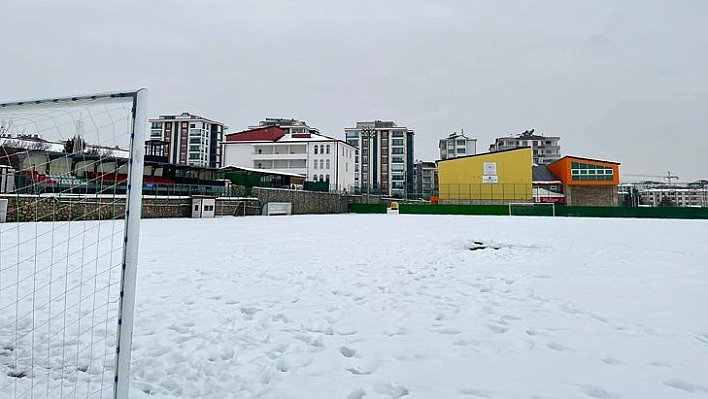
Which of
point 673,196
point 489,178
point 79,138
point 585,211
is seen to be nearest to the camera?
point 79,138

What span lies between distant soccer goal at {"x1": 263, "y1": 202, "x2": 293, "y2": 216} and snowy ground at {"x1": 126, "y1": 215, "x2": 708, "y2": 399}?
80.1 feet

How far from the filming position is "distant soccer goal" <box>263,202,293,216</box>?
32375 mm

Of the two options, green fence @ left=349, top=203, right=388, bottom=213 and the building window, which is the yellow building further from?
green fence @ left=349, top=203, right=388, bottom=213

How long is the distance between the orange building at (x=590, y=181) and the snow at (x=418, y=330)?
135ft

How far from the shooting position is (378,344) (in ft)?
12.5

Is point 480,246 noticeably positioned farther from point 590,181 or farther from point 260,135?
point 260,135

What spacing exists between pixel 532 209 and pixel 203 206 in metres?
29.9

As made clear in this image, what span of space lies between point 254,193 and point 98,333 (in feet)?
94.1

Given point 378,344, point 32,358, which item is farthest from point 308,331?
point 32,358

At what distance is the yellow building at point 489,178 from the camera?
141ft

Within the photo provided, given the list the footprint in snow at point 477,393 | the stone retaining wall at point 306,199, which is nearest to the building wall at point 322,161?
the stone retaining wall at point 306,199

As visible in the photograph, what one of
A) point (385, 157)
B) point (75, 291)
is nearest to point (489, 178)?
point (75, 291)

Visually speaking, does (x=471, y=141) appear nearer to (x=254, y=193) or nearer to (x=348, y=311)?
(x=254, y=193)

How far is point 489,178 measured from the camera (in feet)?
143
